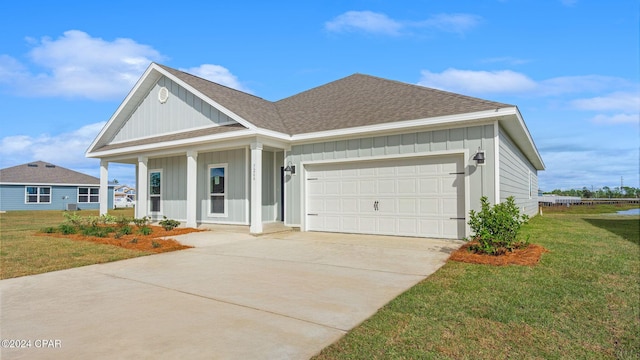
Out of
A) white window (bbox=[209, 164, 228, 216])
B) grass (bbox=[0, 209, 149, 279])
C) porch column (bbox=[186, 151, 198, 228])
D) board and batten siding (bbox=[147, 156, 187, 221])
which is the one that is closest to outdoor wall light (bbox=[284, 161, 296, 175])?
white window (bbox=[209, 164, 228, 216])

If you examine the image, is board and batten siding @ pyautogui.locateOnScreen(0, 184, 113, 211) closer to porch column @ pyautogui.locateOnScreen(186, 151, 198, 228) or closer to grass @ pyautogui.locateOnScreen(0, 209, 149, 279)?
grass @ pyautogui.locateOnScreen(0, 209, 149, 279)

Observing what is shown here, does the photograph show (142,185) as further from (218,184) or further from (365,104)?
(365,104)

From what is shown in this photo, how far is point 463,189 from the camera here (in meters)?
9.21

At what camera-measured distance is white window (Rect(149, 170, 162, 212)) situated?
50.6ft

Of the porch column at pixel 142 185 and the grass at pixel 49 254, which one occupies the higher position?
the porch column at pixel 142 185

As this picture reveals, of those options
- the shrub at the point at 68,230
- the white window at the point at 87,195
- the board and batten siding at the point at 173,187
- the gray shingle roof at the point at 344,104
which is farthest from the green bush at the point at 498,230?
the white window at the point at 87,195

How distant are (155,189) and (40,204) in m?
22.3

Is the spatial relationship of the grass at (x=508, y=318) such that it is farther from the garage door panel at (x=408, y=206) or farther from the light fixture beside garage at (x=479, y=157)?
the garage door panel at (x=408, y=206)

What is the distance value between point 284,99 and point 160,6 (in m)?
6.11

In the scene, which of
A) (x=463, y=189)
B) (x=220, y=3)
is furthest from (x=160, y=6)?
(x=463, y=189)

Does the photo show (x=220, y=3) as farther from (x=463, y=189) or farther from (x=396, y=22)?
(x=463, y=189)

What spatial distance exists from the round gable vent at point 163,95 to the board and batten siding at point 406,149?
19.5 ft

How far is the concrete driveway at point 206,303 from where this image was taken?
9.95ft

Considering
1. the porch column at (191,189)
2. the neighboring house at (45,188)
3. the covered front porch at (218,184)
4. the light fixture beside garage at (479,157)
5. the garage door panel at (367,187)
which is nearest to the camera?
the light fixture beside garage at (479,157)
